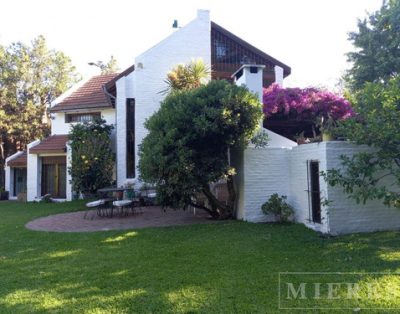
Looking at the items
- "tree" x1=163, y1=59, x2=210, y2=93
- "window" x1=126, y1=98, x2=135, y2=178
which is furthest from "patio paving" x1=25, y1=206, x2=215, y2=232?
"tree" x1=163, y1=59, x2=210, y2=93

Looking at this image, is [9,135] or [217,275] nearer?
[217,275]

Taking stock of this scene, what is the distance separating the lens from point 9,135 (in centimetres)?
2628

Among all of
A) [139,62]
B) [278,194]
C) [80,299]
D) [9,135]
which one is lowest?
[80,299]

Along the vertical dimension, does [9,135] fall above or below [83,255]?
above

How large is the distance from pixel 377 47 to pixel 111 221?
14.0 metres

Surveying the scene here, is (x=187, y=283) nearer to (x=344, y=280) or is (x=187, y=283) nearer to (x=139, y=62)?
(x=344, y=280)

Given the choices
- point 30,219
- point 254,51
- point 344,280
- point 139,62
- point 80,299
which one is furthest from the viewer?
point 254,51

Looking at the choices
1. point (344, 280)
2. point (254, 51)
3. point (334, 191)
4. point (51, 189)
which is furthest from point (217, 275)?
point (51, 189)

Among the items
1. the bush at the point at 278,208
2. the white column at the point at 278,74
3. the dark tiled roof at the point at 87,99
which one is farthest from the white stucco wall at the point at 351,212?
the dark tiled roof at the point at 87,99

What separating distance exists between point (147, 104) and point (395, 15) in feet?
38.8

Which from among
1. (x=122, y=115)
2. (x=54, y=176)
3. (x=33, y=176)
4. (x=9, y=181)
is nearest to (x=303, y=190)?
(x=122, y=115)

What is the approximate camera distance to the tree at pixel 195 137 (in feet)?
33.4

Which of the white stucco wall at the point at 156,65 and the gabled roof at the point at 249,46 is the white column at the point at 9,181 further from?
the gabled roof at the point at 249,46

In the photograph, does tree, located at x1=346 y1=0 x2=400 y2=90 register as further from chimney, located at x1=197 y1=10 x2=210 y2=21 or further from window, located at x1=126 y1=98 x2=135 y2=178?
window, located at x1=126 y1=98 x2=135 y2=178
